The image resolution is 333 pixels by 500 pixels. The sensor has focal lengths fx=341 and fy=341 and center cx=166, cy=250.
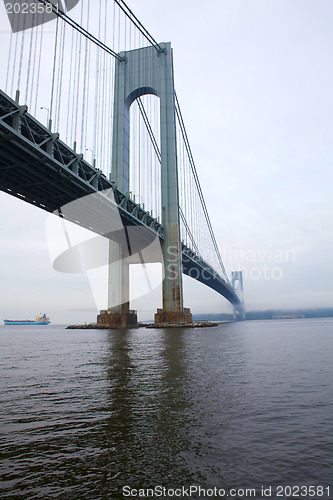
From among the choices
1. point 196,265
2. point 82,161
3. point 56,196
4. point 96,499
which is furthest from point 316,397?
point 196,265

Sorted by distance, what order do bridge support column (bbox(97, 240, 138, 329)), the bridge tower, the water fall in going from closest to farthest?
the water
the bridge tower
bridge support column (bbox(97, 240, 138, 329))

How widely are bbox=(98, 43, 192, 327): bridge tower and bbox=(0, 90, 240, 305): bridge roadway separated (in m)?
2.66

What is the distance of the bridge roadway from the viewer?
66.9 feet

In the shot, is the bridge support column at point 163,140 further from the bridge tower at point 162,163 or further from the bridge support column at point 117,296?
the bridge support column at point 117,296

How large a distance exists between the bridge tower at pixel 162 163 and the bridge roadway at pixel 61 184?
8.72 ft

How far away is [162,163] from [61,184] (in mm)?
22723

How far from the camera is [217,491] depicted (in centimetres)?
317

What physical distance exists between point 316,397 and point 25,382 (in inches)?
280

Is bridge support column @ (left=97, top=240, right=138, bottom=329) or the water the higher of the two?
Result: bridge support column @ (left=97, top=240, right=138, bottom=329)

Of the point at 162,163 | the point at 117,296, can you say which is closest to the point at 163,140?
the point at 162,163

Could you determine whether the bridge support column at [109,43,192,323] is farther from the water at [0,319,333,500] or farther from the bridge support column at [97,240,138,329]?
the water at [0,319,333,500]

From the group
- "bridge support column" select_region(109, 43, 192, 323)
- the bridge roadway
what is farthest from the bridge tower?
the bridge roadway

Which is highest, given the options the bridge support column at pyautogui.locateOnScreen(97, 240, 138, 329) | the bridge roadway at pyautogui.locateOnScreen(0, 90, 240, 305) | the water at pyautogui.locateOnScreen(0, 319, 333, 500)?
the bridge roadway at pyautogui.locateOnScreen(0, 90, 240, 305)

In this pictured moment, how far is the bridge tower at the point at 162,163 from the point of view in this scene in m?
43.8
